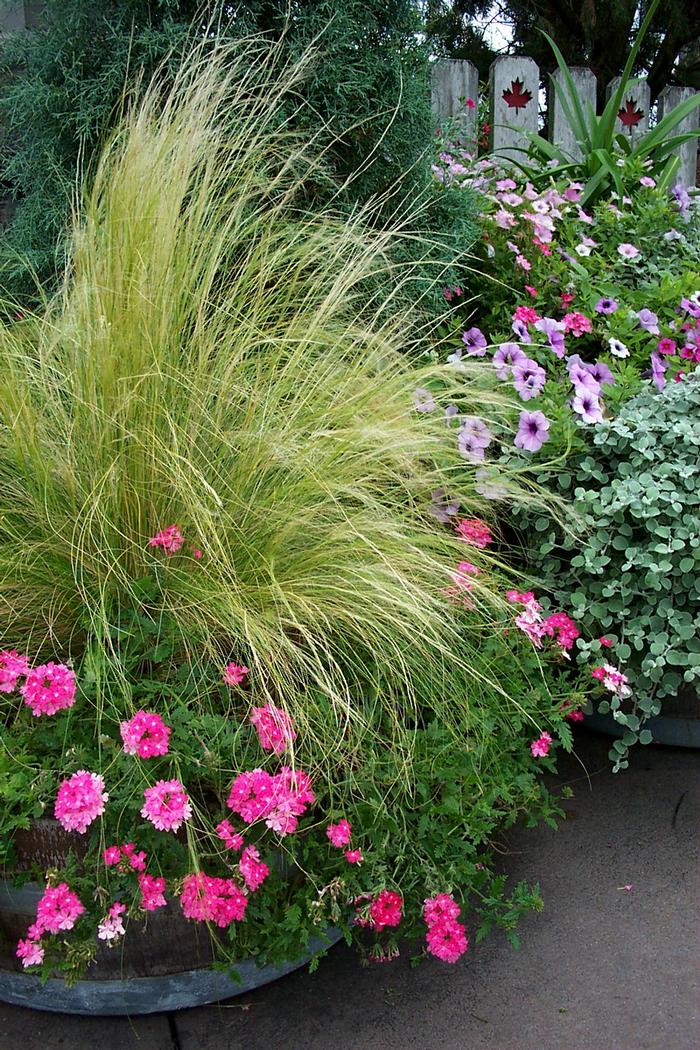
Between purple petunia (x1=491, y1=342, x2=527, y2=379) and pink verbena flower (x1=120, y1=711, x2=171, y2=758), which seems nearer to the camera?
pink verbena flower (x1=120, y1=711, x2=171, y2=758)

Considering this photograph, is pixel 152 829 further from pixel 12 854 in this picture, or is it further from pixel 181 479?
A: pixel 181 479

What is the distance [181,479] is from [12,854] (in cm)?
62

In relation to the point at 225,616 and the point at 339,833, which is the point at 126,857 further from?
the point at 225,616

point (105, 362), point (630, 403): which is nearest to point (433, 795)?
point (105, 362)

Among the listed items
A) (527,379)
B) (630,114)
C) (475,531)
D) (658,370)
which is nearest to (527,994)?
(475,531)

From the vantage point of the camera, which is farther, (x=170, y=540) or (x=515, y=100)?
(x=515, y=100)

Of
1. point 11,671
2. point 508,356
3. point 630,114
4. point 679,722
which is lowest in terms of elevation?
point 679,722

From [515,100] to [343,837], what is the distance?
388 centimetres

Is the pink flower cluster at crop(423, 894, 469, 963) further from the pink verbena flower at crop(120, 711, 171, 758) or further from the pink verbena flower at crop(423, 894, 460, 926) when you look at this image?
the pink verbena flower at crop(120, 711, 171, 758)

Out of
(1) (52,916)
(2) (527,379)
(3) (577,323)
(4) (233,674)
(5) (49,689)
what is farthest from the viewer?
(3) (577,323)

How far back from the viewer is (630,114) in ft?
14.2

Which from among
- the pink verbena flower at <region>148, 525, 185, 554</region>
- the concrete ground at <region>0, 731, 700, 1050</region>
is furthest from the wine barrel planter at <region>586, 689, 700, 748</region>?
the pink verbena flower at <region>148, 525, 185, 554</region>

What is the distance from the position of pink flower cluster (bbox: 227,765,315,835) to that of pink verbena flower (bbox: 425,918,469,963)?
0.91ft

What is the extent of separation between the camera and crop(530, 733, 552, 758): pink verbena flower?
154cm
